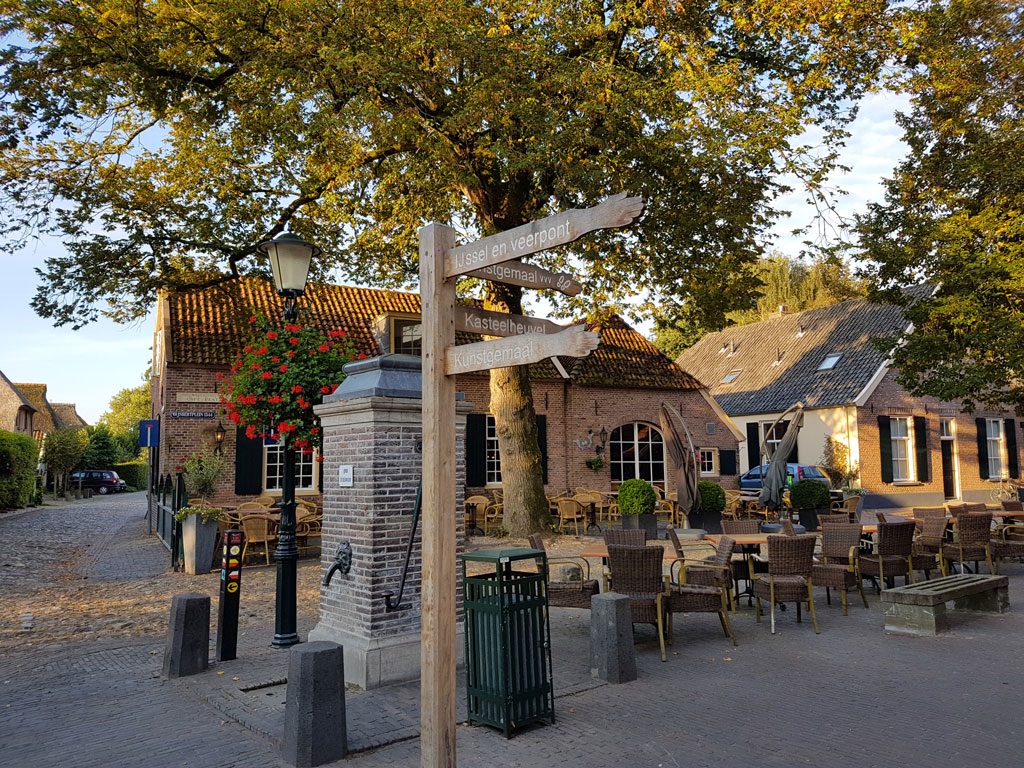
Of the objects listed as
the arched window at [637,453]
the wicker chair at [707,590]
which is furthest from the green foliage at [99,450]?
the wicker chair at [707,590]

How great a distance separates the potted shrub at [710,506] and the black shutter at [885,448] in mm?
10026

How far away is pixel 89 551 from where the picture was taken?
50.3 feet

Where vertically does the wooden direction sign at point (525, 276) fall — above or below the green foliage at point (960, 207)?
below

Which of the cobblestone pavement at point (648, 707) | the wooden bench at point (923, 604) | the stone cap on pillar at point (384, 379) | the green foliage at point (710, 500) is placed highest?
the stone cap on pillar at point (384, 379)

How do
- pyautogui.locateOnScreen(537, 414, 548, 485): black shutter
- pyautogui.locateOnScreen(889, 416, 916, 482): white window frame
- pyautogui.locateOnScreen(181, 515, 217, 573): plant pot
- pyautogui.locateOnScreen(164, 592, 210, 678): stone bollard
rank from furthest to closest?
1. pyautogui.locateOnScreen(889, 416, 916, 482): white window frame
2. pyautogui.locateOnScreen(537, 414, 548, 485): black shutter
3. pyautogui.locateOnScreen(181, 515, 217, 573): plant pot
4. pyautogui.locateOnScreen(164, 592, 210, 678): stone bollard

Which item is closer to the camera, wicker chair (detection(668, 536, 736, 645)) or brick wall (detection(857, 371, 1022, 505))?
wicker chair (detection(668, 536, 736, 645))

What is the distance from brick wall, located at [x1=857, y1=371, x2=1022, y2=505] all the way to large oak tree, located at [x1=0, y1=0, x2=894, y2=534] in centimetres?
1126

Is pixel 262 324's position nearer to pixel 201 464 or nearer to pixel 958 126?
pixel 201 464

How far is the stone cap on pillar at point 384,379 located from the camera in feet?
19.6

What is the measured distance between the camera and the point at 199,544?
1148 centimetres

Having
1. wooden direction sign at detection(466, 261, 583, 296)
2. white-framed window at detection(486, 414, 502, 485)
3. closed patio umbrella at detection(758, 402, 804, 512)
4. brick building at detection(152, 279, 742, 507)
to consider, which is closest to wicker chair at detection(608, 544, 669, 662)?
wooden direction sign at detection(466, 261, 583, 296)

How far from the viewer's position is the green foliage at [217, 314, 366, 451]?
695cm

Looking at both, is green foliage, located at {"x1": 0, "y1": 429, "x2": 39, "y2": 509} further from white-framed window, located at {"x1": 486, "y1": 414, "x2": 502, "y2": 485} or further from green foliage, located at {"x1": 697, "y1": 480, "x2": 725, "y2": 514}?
green foliage, located at {"x1": 697, "y1": 480, "x2": 725, "y2": 514}

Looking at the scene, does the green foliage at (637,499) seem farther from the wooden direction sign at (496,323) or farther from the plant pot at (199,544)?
the wooden direction sign at (496,323)
